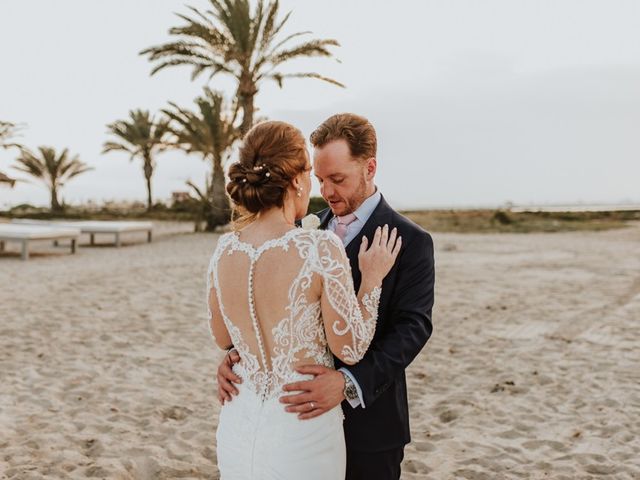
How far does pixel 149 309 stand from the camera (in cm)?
793

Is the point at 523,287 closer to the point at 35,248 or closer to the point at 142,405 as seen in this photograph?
the point at 142,405

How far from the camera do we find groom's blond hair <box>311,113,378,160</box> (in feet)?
6.35

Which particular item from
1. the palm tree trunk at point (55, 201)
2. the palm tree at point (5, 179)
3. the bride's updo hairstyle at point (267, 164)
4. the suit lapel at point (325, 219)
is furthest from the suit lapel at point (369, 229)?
the palm tree trunk at point (55, 201)

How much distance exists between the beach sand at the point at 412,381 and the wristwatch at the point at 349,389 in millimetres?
1940

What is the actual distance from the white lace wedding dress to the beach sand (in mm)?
1920

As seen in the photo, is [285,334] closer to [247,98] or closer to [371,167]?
[371,167]

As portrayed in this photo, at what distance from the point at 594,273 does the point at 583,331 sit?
207 inches

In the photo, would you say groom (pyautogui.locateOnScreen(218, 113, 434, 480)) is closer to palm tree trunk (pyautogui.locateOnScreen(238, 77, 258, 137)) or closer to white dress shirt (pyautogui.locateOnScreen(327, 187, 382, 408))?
white dress shirt (pyautogui.locateOnScreen(327, 187, 382, 408))

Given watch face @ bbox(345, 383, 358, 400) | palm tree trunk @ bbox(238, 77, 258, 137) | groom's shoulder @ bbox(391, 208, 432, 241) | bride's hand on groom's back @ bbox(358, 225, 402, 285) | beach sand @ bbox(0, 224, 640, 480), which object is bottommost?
beach sand @ bbox(0, 224, 640, 480)

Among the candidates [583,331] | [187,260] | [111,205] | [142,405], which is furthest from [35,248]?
[111,205]

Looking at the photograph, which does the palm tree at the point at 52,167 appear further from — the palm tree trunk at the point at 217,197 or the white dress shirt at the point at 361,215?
the white dress shirt at the point at 361,215

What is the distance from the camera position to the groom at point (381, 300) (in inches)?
72.6

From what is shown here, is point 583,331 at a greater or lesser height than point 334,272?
lesser

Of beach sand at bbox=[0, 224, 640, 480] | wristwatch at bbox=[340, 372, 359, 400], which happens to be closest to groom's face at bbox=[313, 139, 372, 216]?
wristwatch at bbox=[340, 372, 359, 400]
